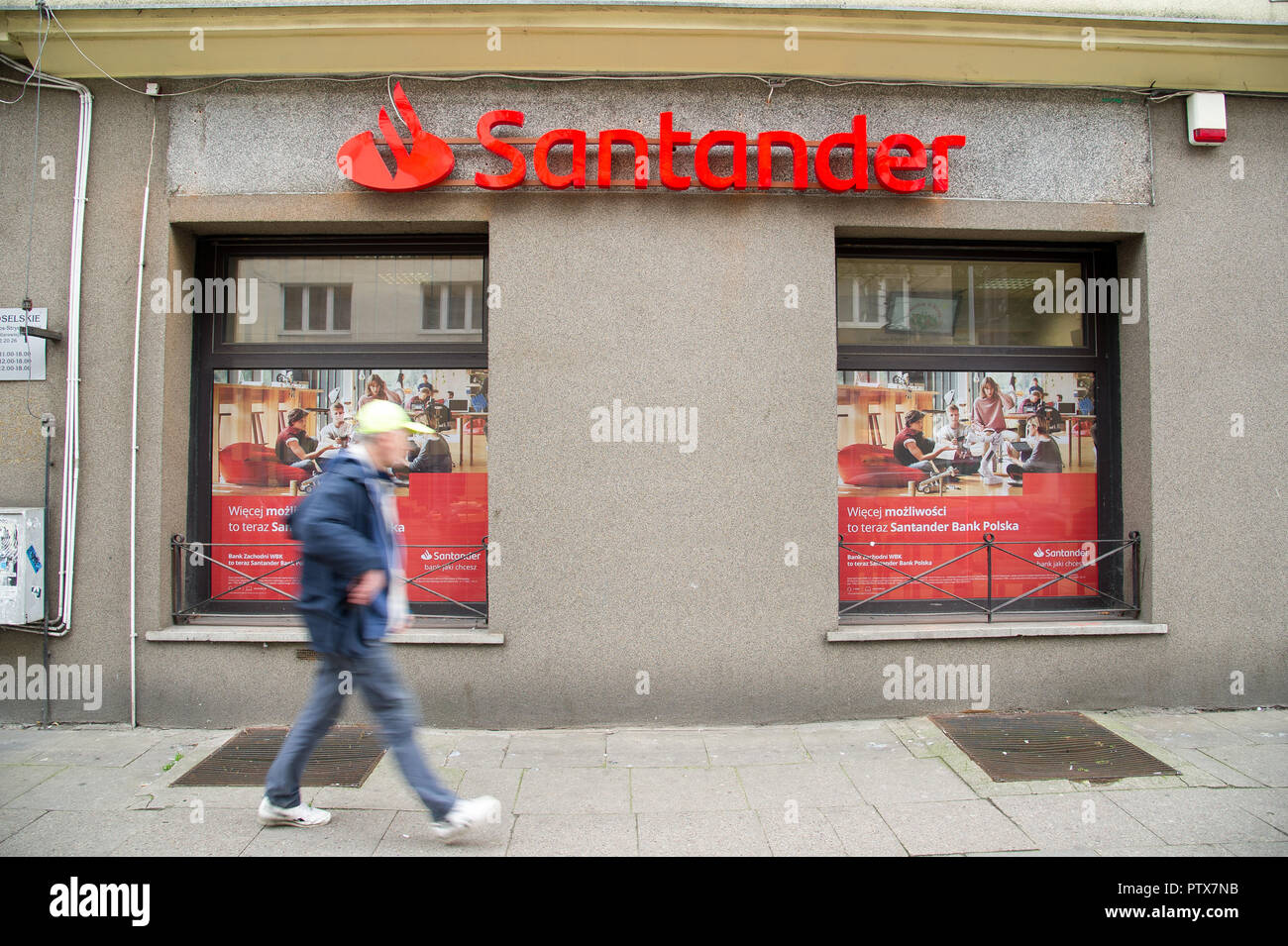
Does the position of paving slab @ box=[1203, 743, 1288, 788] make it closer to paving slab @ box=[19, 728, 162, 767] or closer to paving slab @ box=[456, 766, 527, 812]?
paving slab @ box=[456, 766, 527, 812]

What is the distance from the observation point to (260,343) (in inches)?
245

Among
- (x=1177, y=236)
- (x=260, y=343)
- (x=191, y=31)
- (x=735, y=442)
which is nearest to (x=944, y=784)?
(x=735, y=442)

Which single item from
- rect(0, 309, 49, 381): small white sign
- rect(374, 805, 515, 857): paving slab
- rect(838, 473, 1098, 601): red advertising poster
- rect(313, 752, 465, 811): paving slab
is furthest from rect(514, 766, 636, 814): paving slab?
rect(0, 309, 49, 381): small white sign

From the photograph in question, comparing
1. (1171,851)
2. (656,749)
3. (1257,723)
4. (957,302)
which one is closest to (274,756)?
(656,749)

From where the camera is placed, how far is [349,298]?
6.25m

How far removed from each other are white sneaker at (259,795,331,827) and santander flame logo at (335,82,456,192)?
13.8 ft

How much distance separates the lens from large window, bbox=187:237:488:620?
6.14 metres

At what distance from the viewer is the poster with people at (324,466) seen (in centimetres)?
614

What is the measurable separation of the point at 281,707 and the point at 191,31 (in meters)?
5.03

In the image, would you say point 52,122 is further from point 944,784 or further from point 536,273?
point 944,784

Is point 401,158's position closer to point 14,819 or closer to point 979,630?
point 14,819

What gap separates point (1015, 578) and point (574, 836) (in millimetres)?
4358

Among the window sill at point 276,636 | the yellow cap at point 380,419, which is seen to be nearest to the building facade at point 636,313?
the window sill at point 276,636

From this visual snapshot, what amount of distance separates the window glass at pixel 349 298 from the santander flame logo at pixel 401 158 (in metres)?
0.76
